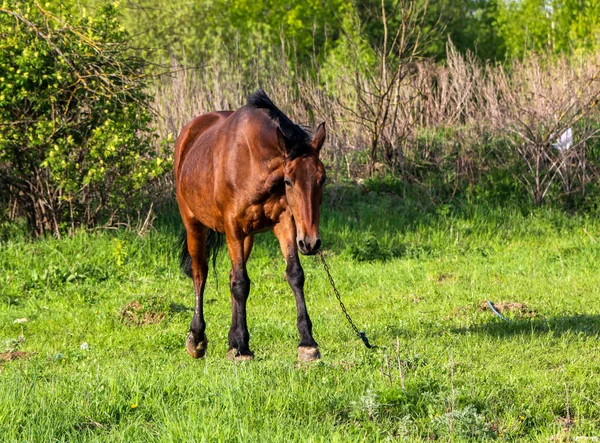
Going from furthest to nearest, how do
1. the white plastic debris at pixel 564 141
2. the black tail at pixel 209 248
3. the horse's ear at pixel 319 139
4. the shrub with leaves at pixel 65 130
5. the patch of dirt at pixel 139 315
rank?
the white plastic debris at pixel 564 141
the shrub with leaves at pixel 65 130
the patch of dirt at pixel 139 315
the black tail at pixel 209 248
the horse's ear at pixel 319 139

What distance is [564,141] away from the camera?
49.1 feet

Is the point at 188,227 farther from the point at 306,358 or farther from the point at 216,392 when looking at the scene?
the point at 216,392

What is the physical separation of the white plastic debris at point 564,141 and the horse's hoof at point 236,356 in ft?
30.8

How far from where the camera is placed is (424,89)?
17062 millimetres

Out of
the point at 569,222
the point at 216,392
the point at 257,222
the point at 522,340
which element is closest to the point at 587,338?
the point at 522,340

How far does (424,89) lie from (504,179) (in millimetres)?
2922

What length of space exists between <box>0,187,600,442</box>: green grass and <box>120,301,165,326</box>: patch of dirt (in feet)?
0.08

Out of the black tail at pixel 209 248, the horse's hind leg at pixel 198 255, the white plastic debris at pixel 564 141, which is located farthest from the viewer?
the white plastic debris at pixel 564 141

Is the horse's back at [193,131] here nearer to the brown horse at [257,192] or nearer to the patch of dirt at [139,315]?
the brown horse at [257,192]

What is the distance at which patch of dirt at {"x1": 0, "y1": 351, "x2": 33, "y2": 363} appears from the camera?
7.55 m

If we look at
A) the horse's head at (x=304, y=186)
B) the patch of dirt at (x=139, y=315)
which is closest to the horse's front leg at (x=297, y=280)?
the horse's head at (x=304, y=186)

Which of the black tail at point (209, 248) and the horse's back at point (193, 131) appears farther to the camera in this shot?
the horse's back at point (193, 131)

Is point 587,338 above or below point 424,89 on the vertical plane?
below

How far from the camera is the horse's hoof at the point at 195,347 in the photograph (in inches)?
303
